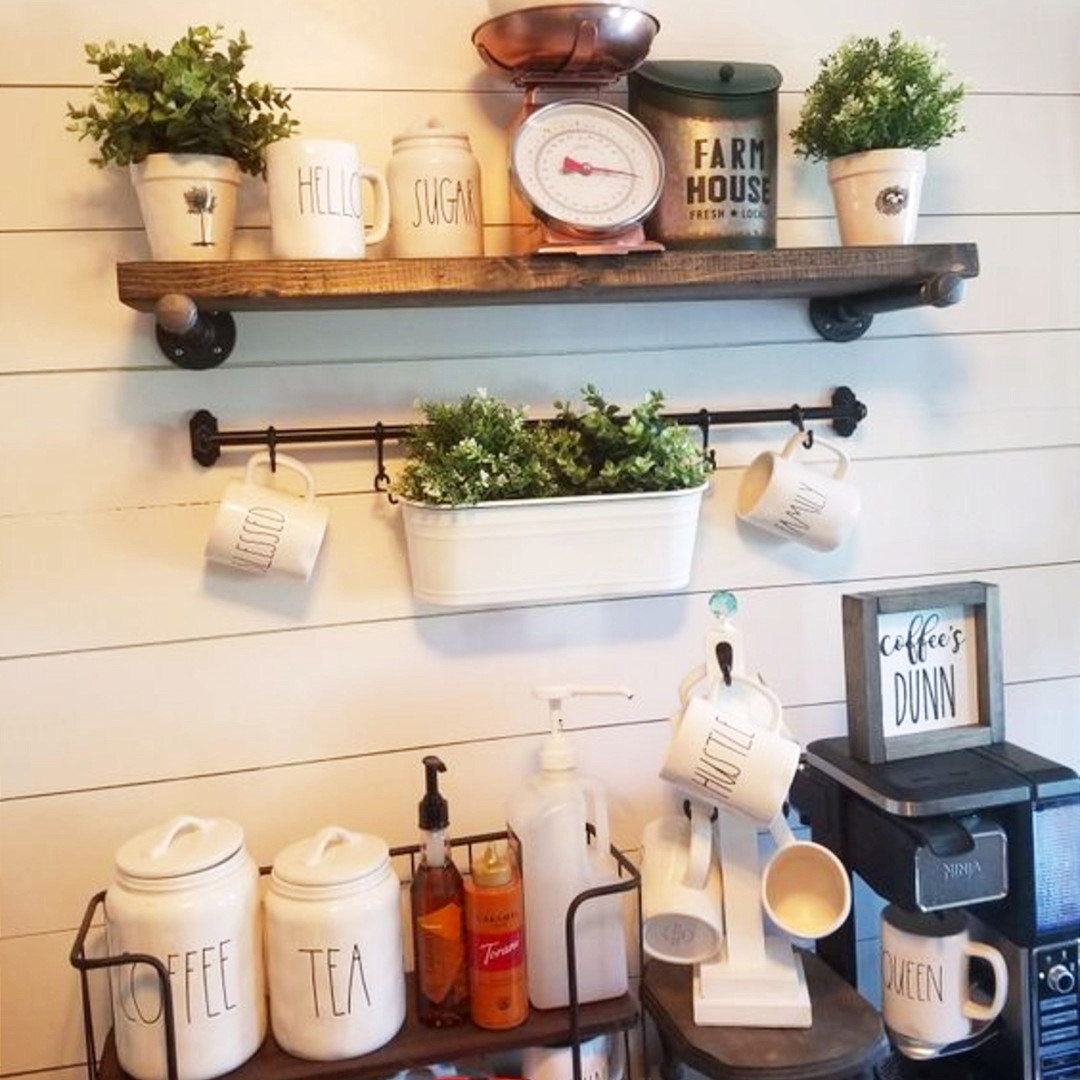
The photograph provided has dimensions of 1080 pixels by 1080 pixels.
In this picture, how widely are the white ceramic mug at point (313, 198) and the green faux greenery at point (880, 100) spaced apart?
467 mm

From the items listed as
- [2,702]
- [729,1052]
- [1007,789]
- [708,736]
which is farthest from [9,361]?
[1007,789]

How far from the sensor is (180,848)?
98cm

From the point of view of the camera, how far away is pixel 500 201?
1.17 metres

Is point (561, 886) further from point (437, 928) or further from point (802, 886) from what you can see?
point (802, 886)

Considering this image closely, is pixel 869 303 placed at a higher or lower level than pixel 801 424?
higher

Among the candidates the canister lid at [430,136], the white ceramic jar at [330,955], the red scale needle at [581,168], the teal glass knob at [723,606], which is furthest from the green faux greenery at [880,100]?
the white ceramic jar at [330,955]

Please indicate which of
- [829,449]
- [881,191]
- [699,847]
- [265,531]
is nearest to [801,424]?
[829,449]

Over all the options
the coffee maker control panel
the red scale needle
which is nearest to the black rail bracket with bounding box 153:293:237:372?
the red scale needle

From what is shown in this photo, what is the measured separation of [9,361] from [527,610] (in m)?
0.55

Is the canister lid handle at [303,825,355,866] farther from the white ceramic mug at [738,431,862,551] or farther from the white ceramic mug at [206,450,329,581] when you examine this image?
the white ceramic mug at [738,431,862,551]

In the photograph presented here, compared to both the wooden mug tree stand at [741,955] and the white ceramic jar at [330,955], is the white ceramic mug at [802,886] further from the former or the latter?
the white ceramic jar at [330,955]

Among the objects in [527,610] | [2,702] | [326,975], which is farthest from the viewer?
[527,610]

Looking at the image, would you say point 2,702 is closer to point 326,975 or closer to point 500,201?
point 326,975

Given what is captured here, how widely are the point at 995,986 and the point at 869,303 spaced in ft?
2.27
